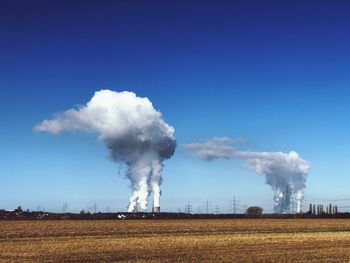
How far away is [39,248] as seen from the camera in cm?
3941

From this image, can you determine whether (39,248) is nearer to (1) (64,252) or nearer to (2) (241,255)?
(1) (64,252)

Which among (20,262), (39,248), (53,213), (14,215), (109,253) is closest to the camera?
(20,262)

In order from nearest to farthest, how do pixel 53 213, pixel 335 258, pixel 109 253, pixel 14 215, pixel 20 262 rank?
1. pixel 20 262
2. pixel 335 258
3. pixel 109 253
4. pixel 14 215
5. pixel 53 213

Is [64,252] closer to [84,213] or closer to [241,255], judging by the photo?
[241,255]

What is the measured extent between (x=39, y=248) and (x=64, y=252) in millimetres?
3985

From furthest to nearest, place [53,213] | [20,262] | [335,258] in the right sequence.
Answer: [53,213] < [335,258] < [20,262]

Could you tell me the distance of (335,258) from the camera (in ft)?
108

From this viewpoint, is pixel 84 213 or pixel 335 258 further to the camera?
pixel 84 213

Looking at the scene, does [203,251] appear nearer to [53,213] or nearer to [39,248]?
[39,248]

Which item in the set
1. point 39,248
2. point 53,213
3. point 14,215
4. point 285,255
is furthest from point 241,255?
point 53,213

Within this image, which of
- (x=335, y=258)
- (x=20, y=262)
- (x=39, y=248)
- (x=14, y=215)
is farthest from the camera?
(x=14, y=215)

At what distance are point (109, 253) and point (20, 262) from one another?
6.57 meters

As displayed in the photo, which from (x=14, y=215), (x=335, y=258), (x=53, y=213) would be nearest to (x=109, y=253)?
(x=335, y=258)

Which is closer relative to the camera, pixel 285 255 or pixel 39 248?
pixel 285 255
